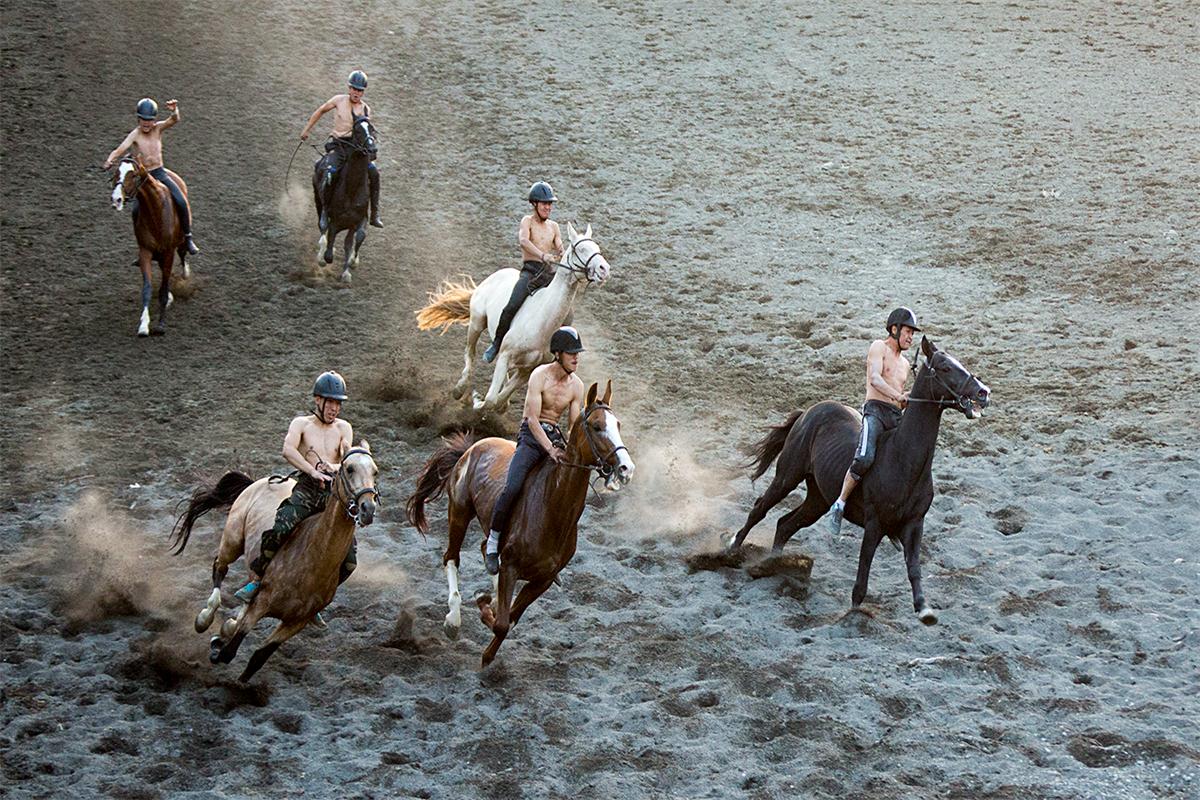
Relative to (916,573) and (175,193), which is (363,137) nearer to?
(175,193)

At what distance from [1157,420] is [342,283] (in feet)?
32.8

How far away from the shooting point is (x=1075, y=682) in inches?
383

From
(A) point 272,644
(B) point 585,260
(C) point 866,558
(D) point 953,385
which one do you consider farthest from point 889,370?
(A) point 272,644

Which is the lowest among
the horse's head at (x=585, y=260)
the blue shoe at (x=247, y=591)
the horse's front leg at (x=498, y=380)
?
the blue shoe at (x=247, y=591)

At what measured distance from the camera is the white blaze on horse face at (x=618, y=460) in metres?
8.74

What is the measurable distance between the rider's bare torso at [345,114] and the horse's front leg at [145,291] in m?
2.89

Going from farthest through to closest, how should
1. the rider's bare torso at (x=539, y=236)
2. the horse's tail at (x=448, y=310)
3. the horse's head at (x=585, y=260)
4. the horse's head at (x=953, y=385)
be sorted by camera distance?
the horse's tail at (x=448, y=310) → the rider's bare torso at (x=539, y=236) → the horse's head at (x=585, y=260) → the horse's head at (x=953, y=385)

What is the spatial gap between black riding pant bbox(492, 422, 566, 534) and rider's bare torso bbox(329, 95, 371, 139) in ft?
28.7

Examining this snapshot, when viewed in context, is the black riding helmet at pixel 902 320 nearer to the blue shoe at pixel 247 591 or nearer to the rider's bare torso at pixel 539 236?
the rider's bare torso at pixel 539 236

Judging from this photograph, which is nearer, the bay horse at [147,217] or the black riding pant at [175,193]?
the bay horse at [147,217]

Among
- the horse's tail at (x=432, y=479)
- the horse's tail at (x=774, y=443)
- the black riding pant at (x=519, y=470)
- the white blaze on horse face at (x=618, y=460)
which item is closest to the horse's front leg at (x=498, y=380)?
the horse's tail at (x=432, y=479)

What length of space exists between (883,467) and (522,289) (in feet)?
16.3

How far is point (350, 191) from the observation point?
1736cm

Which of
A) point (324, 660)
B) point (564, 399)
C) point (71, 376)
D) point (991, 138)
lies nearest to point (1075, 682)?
point (564, 399)
